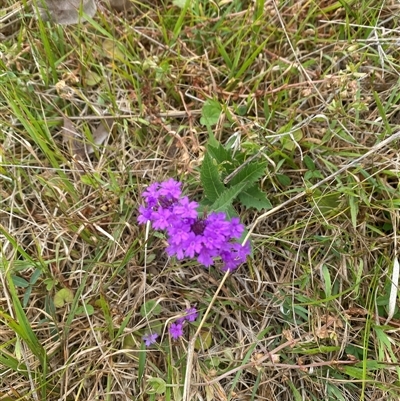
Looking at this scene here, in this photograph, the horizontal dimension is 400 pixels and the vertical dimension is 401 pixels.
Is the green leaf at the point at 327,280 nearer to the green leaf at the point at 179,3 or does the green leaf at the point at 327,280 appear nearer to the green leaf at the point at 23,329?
the green leaf at the point at 23,329

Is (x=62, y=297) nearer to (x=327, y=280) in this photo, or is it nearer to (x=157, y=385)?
(x=157, y=385)

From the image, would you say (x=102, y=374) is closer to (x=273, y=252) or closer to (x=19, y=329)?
(x=19, y=329)

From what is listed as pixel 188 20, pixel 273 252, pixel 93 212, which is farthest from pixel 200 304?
pixel 188 20

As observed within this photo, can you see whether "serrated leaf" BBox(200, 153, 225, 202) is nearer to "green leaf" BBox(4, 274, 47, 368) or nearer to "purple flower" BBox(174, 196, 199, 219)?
"purple flower" BBox(174, 196, 199, 219)

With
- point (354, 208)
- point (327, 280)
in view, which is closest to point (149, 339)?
point (327, 280)

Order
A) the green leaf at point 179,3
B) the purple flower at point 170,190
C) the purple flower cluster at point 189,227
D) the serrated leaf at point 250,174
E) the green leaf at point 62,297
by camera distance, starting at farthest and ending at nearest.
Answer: the green leaf at point 179,3
the green leaf at point 62,297
the serrated leaf at point 250,174
the purple flower at point 170,190
the purple flower cluster at point 189,227

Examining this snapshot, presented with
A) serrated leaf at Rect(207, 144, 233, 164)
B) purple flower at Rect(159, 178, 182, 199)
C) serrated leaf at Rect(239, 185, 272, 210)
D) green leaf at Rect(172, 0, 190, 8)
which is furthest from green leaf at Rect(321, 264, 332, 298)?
green leaf at Rect(172, 0, 190, 8)

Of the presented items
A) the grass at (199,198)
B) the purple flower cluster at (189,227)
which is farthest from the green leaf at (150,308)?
the purple flower cluster at (189,227)

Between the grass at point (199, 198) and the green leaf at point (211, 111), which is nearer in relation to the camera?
the grass at point (199, 198)
